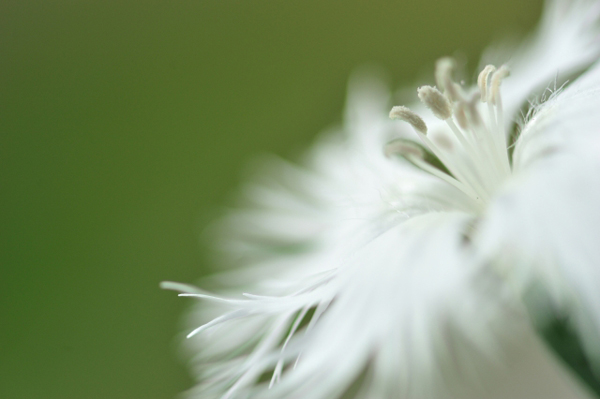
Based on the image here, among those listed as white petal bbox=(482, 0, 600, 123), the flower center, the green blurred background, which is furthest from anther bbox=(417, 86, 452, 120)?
the green blurred background

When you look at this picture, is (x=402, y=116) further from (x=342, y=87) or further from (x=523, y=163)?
(x=342, y=87)

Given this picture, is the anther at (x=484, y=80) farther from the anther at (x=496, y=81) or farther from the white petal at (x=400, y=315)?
the white petal at (x=400, y=315)

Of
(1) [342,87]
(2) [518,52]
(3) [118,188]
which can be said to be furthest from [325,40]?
(2) [518,52]

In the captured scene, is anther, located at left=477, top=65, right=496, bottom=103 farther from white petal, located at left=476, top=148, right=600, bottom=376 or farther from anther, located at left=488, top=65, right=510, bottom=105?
white petal, located at left=476, top=148, right=600, bottom=376

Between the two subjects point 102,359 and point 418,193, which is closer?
point 418,193

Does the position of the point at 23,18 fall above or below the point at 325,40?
above

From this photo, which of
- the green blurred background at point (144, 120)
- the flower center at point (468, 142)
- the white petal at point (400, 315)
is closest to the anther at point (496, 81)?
the flower center at point (468, 142)

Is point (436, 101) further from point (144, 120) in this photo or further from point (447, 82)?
point (144, 120)

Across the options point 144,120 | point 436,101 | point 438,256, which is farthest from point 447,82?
point 144,120
